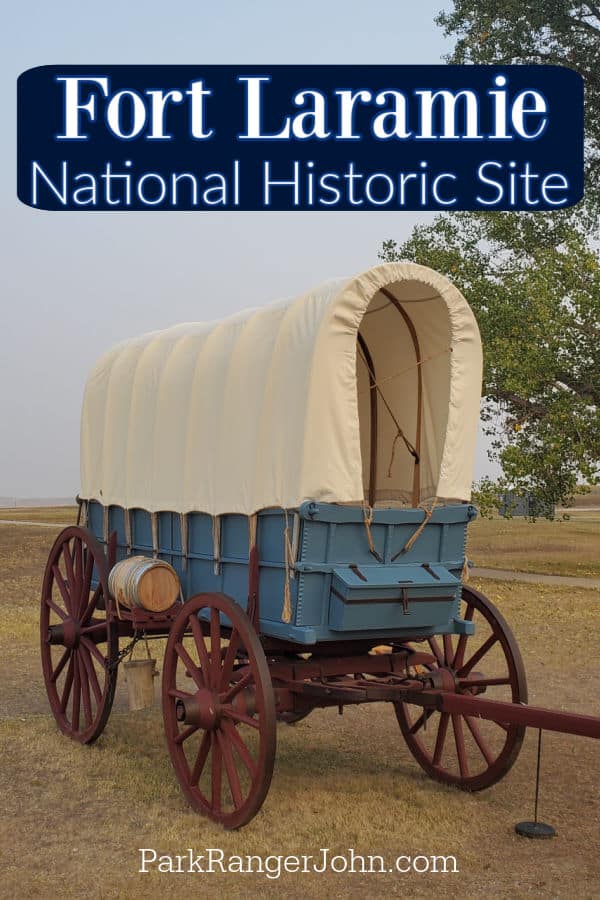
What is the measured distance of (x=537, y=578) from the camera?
24016mm

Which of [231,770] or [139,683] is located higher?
[139,683]

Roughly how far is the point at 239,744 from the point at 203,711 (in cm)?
39

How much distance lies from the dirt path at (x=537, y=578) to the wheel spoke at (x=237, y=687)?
636 inches

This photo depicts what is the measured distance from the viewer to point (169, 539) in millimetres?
8266

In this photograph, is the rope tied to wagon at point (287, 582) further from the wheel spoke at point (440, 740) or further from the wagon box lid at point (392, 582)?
the wheel spoke at point (440, 740)

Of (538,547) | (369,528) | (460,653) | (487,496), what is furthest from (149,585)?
(538,547)

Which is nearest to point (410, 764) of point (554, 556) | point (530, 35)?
point (530, 35)

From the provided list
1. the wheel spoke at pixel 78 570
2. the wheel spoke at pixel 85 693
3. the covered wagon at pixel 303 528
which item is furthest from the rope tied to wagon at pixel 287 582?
the wheel spoke at pixel 78 570

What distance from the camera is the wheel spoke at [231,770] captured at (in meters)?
6.42

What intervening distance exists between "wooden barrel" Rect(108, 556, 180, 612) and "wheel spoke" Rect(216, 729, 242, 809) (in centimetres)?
136

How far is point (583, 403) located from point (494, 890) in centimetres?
1691

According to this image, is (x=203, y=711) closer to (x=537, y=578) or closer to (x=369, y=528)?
(x=369, y=528)

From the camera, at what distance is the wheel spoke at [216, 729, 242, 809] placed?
642cm

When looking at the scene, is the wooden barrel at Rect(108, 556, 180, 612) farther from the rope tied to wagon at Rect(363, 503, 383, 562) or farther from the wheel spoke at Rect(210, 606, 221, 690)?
the rope tied to wagon at Rect(363, 503, 383, 562)
